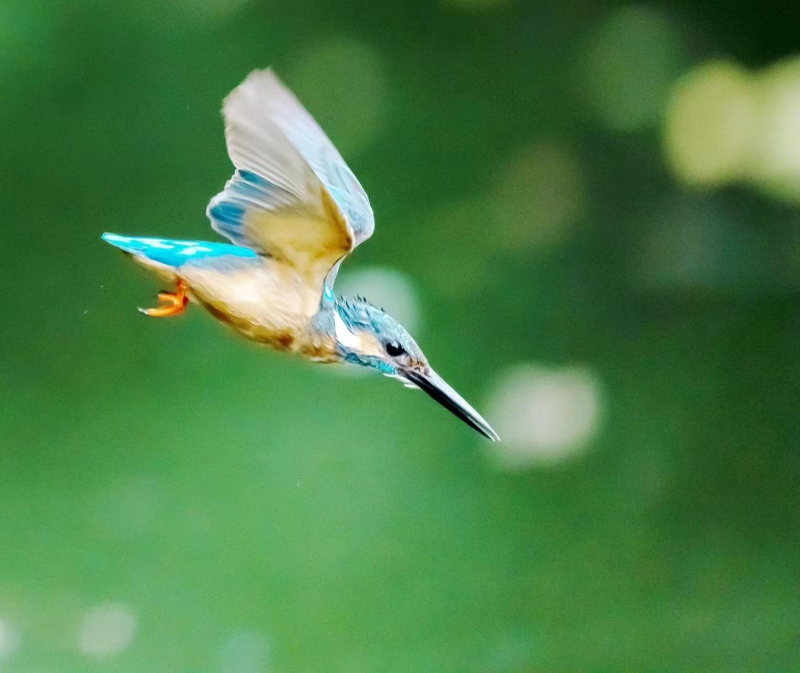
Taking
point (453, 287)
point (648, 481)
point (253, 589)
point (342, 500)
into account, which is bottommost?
point (253, 589)

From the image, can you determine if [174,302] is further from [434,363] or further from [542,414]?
[542,414]

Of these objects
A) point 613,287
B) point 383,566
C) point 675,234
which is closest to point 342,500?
point 383,566

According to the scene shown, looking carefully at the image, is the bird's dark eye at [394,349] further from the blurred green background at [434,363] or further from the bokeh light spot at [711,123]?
the bokeh light spot at [711,123]

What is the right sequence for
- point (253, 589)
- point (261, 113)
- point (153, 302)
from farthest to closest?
1. point (253, 589)
2. point (153, 302)
3. point (261, 113)

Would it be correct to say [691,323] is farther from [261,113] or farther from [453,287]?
[261,113]

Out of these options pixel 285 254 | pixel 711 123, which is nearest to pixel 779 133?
Result: pixel 711 123

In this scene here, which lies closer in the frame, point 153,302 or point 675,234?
point 153,302

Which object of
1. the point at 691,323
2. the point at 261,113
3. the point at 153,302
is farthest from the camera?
the point at 691,323
